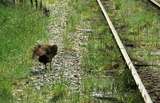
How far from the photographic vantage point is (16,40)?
1034 cm

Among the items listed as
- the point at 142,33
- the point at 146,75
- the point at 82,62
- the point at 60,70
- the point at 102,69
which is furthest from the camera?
the point at 142,33

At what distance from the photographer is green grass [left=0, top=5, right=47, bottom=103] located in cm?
816

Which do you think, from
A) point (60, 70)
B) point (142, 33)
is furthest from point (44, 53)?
point (142, 33)

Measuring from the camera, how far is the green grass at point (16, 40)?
26.8 ft

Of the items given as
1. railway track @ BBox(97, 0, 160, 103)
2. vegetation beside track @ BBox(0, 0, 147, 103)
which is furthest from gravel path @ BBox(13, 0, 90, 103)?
railway track @ BBox(97, 0, 160, 103)

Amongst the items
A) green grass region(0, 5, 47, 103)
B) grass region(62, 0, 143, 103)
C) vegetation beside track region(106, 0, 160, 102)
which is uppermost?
green grass region(0, 5, 47, 103)

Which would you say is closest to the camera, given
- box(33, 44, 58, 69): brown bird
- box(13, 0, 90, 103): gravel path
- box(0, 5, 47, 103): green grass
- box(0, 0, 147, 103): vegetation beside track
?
box(0, 0, 147, 103): vegetation beside track

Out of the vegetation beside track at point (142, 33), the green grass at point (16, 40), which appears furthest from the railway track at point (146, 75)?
the green grass at point (16, 40)

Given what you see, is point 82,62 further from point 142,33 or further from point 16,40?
point 142,33

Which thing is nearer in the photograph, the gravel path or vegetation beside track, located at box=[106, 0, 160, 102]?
the gravel path

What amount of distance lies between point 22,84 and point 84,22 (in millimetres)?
5891

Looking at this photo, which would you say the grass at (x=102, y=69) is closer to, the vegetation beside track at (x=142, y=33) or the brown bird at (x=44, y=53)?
the vegetation beside track at (x=142, y=33)

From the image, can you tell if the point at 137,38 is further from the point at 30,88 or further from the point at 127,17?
the point at 30,88

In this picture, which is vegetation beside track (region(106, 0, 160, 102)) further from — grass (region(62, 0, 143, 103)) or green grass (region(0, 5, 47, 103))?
green grass (region(0, 5, 47, 103))
